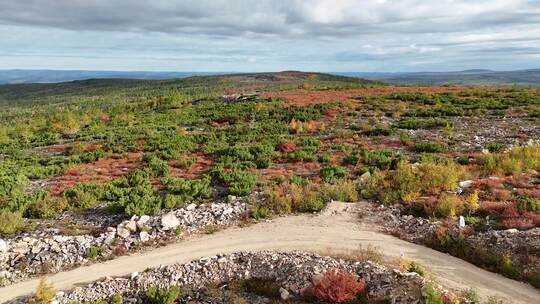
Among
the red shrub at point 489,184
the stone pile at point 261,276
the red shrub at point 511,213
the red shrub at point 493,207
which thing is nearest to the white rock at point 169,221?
the stone pile at point 261,276

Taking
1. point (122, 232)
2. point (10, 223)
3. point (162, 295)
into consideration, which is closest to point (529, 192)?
point (162, 295)

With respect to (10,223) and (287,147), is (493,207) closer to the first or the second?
(287,147)

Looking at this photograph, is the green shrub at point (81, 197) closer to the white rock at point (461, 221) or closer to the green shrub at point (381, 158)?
the green shrub at point (381, 158)

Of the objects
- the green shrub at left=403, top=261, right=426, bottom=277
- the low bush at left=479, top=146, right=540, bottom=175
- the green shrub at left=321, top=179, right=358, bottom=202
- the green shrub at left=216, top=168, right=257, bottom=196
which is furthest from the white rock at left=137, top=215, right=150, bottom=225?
the low bush at left=479, top=146, right=540, bottom=175

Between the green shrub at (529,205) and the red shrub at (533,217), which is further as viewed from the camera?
the green shrub at (529,205)

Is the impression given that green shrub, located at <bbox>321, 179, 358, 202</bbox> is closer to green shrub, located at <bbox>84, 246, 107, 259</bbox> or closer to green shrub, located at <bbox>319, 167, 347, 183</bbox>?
green shrub, located at <bbox>319, 167, 347, 183</bbox>
